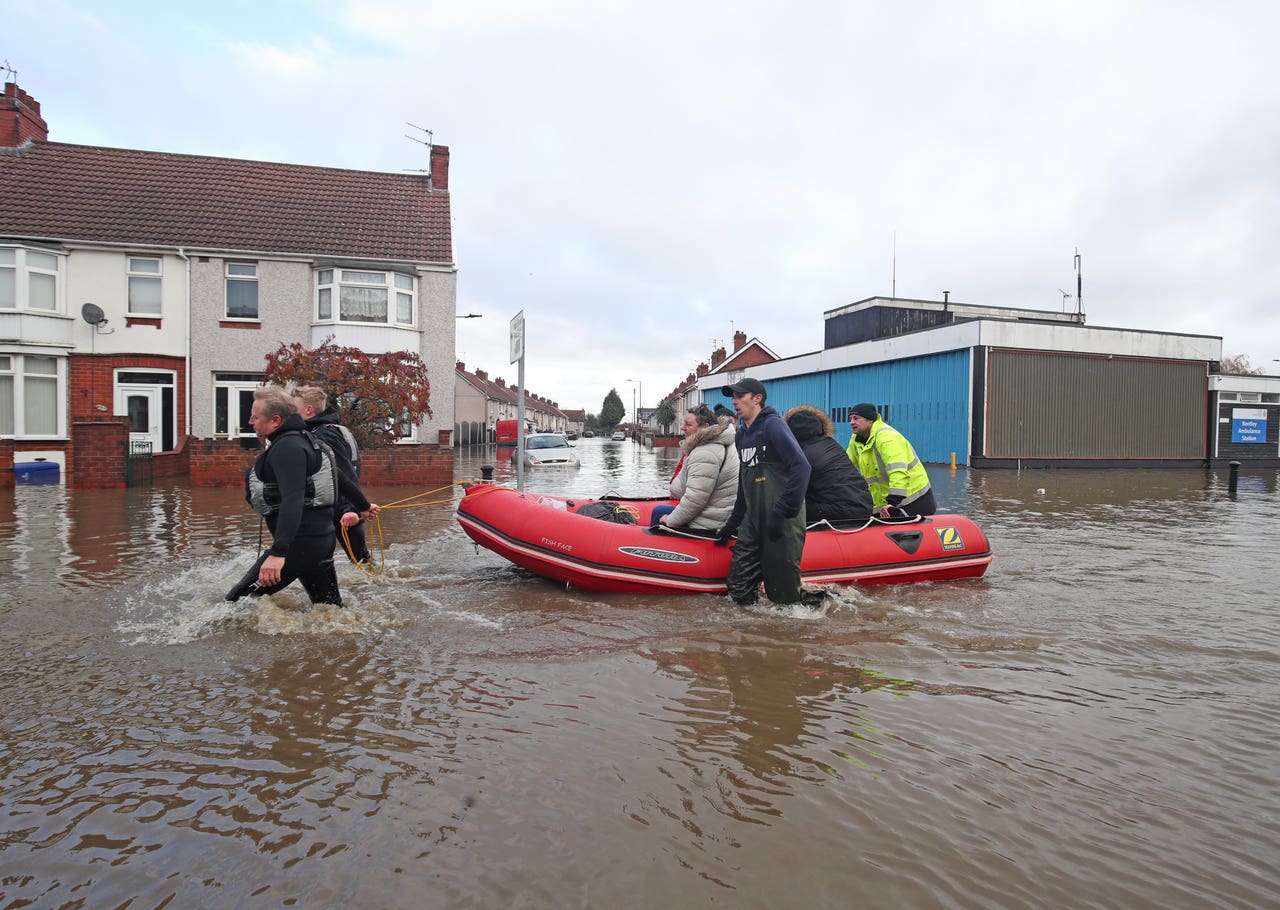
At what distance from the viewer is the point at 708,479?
6.67 m

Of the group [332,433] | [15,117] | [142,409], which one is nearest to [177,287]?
[142,409]

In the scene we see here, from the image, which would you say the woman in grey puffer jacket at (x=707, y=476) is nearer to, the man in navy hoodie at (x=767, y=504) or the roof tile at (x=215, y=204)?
the man in navy hoodie at (x=767, y=504)

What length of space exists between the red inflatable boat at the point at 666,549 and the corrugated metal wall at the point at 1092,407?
71.2 feet

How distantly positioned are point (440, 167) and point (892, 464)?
1925cm

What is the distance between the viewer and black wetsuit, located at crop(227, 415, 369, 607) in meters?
4.70

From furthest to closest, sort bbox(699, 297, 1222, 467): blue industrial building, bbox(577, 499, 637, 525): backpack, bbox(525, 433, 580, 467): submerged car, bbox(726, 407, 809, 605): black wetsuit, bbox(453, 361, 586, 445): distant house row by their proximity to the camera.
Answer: bbox(453, 361, 586, 445): distant house row, bbox(699, 297, 1222, 467): blue industrial building, bbox(525, 433, 580, 467): submerged car, bbox(577, 499, 637, 525): backpack, bbox(726, 407, 809, 605): black wetsuit

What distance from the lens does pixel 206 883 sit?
101 inches

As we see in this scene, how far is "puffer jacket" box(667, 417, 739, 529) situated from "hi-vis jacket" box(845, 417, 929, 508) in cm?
164

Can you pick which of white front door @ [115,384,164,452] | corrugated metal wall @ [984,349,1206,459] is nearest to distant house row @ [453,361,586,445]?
white front door @ [115,384,164,452]

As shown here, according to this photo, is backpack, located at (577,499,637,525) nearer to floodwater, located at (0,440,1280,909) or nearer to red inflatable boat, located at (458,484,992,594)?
red inflatable boat, located at (458,484,992,594)

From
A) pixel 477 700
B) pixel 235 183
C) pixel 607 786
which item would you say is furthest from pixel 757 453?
pixel 235 183

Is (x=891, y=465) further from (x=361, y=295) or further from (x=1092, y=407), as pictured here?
(x=1092, y=407)

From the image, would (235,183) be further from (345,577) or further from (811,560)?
(811,560)

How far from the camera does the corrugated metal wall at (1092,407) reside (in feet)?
89.4
